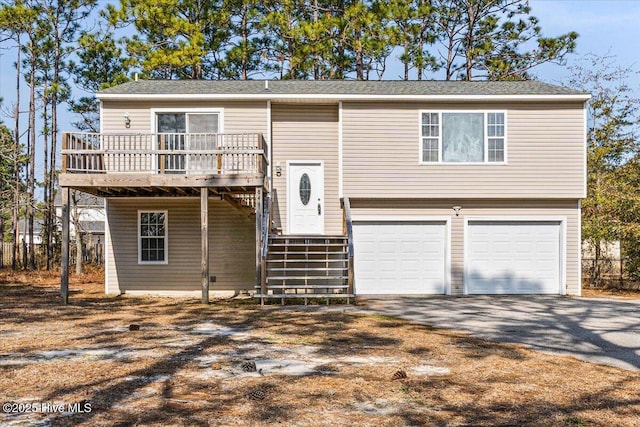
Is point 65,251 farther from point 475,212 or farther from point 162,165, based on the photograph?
point 475,212

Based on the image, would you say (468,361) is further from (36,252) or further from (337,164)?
(36,252)

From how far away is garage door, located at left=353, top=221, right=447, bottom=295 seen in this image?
15711mm

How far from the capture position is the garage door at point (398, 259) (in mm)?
15711

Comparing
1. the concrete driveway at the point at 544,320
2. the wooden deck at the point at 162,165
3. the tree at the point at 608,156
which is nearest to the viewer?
the concrete driveway at the point at 544,320

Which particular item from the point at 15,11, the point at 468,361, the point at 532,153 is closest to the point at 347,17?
the point at 532,153

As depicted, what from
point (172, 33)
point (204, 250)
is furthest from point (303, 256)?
point (172, 33)

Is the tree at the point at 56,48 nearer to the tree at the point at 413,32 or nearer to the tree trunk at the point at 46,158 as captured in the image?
the tree trunk at the point at 46,158

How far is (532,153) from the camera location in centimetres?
1552

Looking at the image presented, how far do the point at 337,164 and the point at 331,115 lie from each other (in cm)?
136

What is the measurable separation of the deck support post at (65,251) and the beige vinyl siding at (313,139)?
5.42m

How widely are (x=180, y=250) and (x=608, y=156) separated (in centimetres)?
1682

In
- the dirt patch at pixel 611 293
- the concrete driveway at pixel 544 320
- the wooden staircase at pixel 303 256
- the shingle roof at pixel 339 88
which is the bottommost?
the dirt patch at pixel 611 293

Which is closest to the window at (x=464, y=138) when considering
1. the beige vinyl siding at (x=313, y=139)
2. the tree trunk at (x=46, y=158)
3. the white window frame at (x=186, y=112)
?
the beige vinyl siding at (x=313, y=139)

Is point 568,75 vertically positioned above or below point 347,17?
below
